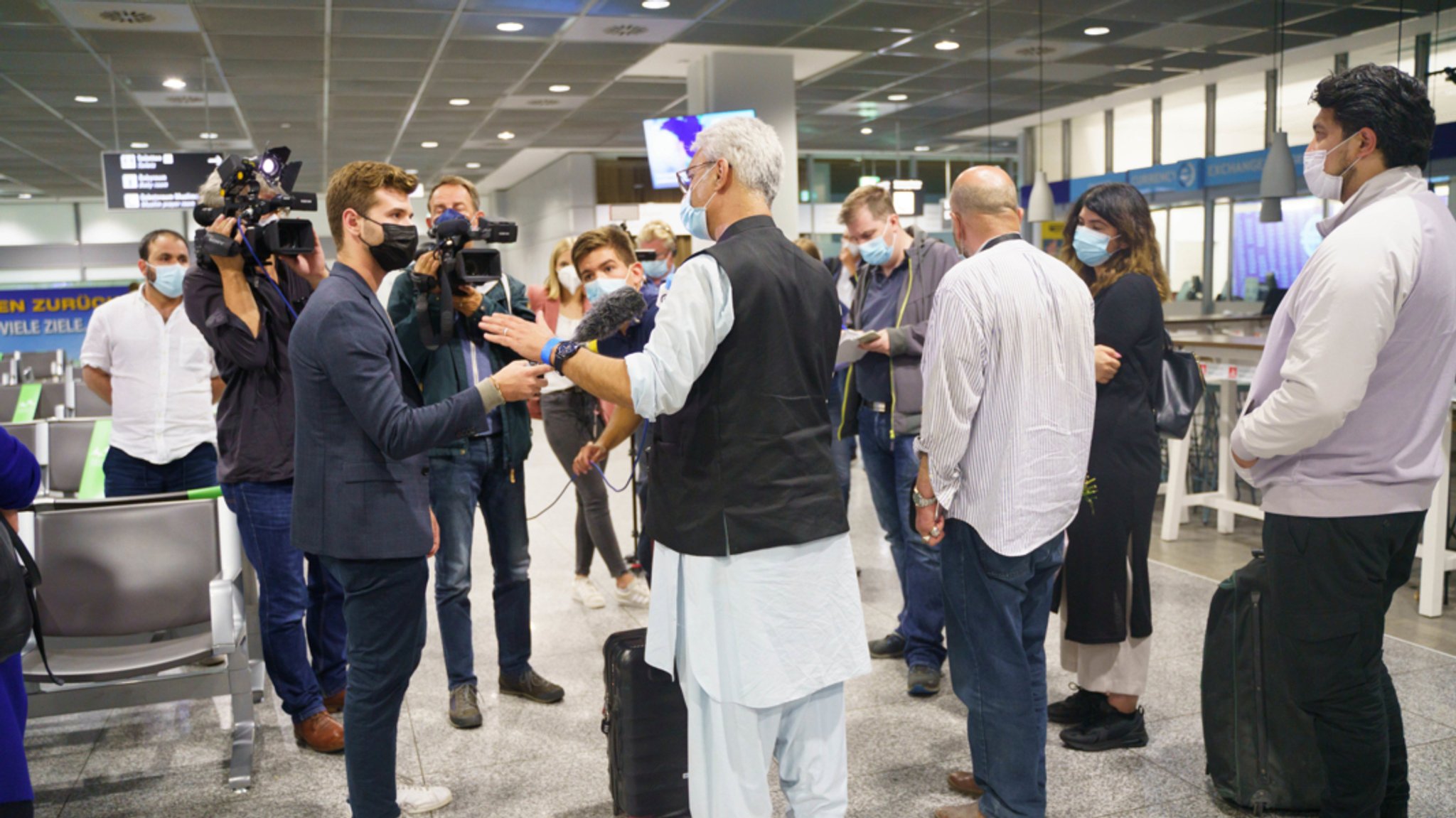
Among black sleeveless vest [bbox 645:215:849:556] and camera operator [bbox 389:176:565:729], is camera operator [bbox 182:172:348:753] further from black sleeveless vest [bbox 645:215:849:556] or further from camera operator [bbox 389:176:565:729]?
black sleeveless vest [bbox 645:215:849:556]

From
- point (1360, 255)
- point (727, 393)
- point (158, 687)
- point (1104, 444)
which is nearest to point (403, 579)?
point (727, 393)

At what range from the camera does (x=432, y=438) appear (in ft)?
7.14

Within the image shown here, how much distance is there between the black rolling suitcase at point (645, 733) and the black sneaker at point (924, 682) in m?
1.21

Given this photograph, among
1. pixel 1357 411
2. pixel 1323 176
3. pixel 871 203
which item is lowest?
pixel 1357 411

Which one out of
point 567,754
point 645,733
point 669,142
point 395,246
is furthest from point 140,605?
point 669,142

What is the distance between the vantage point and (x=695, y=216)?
6.97ft

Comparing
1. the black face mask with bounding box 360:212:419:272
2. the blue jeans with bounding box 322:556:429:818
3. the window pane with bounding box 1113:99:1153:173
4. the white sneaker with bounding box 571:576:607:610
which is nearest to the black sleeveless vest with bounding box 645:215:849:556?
the blue jeans with bounding box 322:556:429:818

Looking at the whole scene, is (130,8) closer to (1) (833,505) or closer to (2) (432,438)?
(2) (432,438)

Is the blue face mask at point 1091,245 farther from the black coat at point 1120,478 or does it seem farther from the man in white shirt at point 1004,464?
the man in white shirt at point 1004,464

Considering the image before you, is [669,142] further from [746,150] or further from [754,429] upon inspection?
[754,429]

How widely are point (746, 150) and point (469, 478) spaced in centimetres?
Result: 162

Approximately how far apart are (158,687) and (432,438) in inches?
53.1

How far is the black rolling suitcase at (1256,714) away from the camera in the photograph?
2.54m

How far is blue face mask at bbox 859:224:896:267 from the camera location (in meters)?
3.58
